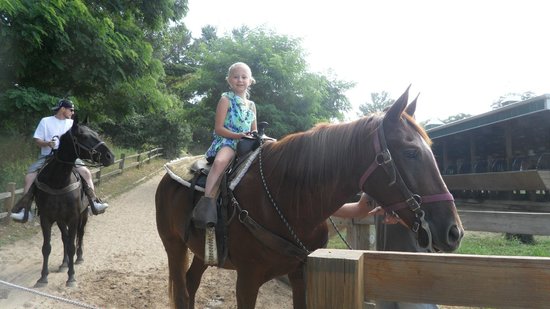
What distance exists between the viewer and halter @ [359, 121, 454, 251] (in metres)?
2.13

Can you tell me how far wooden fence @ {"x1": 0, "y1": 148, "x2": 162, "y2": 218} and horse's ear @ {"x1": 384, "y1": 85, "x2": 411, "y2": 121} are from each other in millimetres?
10059

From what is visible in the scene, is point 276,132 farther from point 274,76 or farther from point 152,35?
point 152,35

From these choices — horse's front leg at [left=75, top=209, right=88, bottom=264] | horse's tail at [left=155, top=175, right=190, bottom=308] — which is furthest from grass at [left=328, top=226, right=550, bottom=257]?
horse's front leg at [left=75, top=209, right=88, bottom=264]

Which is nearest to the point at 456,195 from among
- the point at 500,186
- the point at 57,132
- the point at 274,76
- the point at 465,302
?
the point at 500,186

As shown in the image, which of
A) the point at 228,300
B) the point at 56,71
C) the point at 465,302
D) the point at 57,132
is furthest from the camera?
the point at 56,71

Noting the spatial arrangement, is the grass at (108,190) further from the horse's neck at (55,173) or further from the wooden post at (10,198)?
the horse's neck at (55,173)

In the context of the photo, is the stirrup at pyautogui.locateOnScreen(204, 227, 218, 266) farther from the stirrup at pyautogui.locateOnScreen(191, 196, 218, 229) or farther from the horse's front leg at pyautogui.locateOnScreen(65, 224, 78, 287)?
the horse's front leg at pyautogui.locateOnScreen(65, 224, 78, 287)

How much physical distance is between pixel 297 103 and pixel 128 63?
656cm

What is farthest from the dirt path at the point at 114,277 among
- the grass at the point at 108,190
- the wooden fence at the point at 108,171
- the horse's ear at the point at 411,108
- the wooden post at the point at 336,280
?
the wooden post at the point at 336,280

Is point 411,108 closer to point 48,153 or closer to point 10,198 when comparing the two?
point 48,153

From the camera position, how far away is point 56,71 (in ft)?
33.7

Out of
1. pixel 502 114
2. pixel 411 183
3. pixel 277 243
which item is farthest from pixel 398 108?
pixel 502 114

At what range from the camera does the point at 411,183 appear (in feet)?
7.27

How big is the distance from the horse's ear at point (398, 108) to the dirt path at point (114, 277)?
3.73 meters
